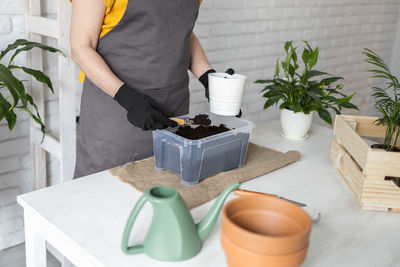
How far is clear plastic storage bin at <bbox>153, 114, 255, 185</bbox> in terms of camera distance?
50.4 inches

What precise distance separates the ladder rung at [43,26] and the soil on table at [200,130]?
0.84 meters

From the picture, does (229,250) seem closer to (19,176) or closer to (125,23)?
(125,23)

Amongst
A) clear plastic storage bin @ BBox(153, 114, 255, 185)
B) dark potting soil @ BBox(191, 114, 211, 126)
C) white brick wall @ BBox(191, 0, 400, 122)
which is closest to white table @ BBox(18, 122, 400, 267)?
clear plastic storage bin @ BBox(153, 114, 255, 185)

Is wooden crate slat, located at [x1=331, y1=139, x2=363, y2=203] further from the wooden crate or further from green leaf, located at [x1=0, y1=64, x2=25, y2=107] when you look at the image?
green leaf, located at [x1=0, y1=64, x2=25, y2=107]

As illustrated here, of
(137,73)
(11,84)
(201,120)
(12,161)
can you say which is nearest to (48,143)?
(12,161)

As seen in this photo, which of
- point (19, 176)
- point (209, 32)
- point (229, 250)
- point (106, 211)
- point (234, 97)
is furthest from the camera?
point (209, 32)

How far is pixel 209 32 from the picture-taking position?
279cm

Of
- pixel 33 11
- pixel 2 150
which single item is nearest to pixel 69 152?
pixel 2 150

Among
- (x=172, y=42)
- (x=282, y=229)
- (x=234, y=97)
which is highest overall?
(x=172, y=42)

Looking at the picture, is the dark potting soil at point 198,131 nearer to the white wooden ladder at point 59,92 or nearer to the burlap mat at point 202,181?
the burlap mat at point 202,181

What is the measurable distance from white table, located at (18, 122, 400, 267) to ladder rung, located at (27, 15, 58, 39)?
0.84m

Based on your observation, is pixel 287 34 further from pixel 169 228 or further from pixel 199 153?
pixel 169 228

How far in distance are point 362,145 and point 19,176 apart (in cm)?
166

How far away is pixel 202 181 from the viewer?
1333 mm
